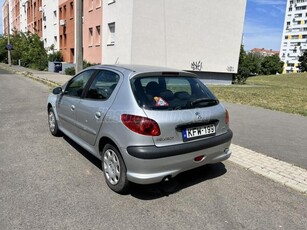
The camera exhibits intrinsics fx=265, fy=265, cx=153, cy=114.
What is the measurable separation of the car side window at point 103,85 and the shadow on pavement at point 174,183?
44.9 inches

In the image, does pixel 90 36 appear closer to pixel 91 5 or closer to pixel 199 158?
pixel 91 5

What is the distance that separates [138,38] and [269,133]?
12.1 metres

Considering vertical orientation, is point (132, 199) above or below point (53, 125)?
below

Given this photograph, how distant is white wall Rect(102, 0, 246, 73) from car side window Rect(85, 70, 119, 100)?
42.4 ft

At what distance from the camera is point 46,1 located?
3716 cm

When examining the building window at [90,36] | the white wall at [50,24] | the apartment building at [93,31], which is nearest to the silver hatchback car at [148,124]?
the apartment building at [93,31]

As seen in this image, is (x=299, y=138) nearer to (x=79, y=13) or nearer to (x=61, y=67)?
(x=79, y=13)

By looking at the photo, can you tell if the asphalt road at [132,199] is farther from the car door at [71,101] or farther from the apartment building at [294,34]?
the apartment building at [294,34]

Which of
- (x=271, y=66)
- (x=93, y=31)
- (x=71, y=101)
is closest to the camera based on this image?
(x=71, y=101)

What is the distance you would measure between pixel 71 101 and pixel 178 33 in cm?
1522

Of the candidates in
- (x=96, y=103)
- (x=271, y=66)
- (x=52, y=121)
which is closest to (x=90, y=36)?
(x=52, y=121)

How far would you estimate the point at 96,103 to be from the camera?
3.72 meters

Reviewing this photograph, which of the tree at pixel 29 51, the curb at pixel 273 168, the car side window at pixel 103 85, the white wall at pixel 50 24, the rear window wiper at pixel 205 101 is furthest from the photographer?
the white wall at pixel 50 24

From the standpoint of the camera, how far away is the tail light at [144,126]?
298cm
